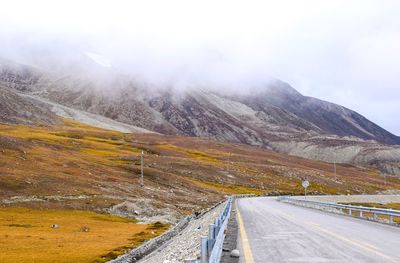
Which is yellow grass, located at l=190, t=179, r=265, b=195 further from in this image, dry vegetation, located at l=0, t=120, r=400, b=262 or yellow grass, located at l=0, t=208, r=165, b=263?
yellow grass, located at l=0, t=208, r=165, b=263

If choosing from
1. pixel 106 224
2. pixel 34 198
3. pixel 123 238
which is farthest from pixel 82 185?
pixel 123 238

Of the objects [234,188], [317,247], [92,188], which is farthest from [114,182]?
[317,247]

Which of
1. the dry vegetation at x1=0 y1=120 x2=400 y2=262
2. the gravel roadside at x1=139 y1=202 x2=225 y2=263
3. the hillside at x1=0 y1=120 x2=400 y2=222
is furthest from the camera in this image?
the hillside at x1=0 y1=120 x2=400 y2=222

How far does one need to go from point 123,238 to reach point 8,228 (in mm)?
13307

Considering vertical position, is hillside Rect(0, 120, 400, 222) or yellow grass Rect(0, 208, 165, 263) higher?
hillside Rect(0, 120, 400, 222)

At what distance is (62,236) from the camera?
161ft

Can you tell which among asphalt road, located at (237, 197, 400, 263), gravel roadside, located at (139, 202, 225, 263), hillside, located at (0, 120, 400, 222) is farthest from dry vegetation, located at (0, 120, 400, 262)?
asphalt road, located at (237, 197, 400, 263)

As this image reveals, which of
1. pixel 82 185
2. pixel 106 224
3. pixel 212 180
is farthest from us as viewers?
pixel 212 180

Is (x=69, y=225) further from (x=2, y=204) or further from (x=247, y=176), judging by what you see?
(x=247, y=176)

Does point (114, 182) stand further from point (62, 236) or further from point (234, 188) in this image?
point (234, 188)

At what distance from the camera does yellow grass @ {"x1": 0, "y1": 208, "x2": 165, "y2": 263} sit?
37031mm

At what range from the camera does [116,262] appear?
114 feet

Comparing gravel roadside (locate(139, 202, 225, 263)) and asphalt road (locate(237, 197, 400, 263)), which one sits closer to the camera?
asphalt road (locate(237, 197, 400, 263))

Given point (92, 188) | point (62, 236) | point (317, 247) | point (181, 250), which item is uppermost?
point (92, 188)
